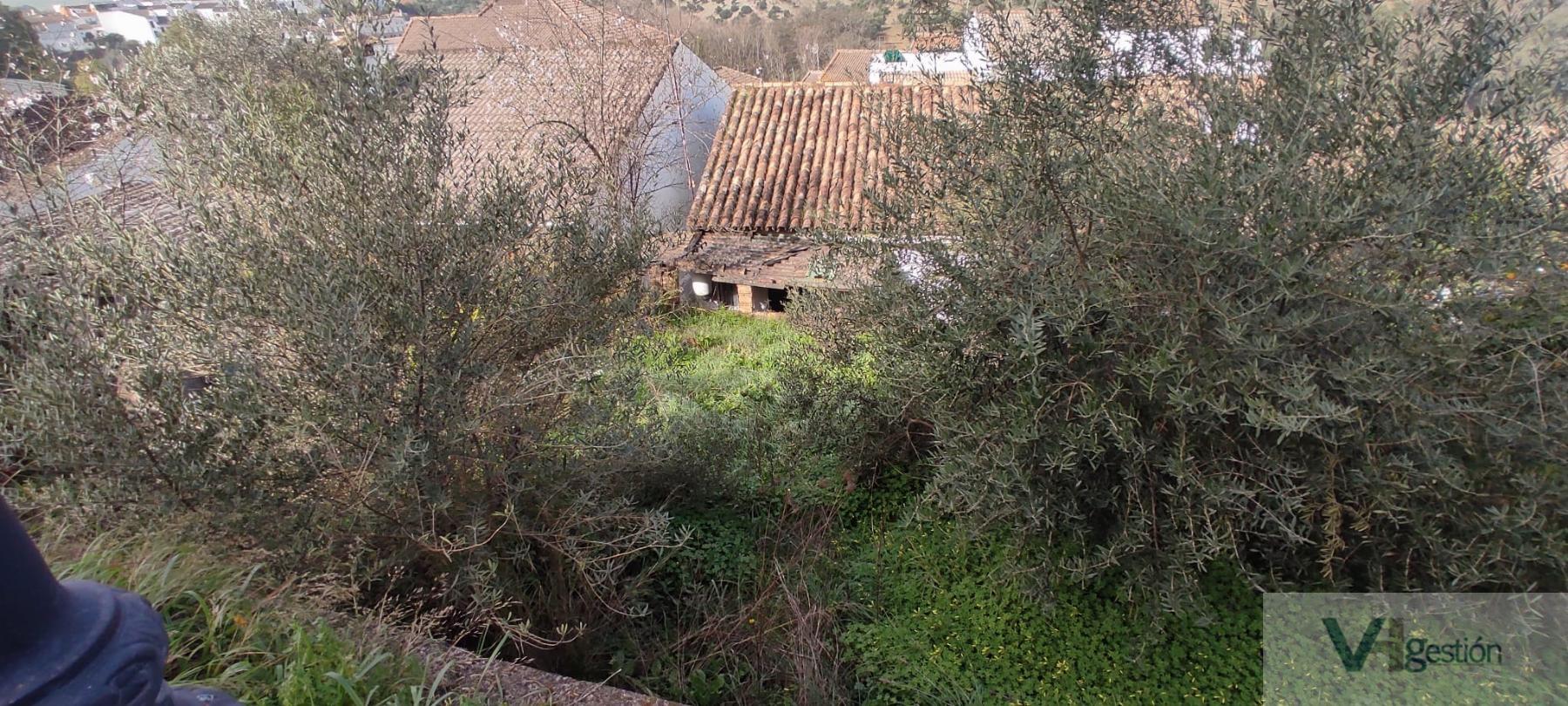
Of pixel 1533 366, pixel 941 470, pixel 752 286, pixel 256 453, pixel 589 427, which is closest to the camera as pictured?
pixel 1533 366

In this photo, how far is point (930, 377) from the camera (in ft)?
12.8

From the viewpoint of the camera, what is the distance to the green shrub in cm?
362

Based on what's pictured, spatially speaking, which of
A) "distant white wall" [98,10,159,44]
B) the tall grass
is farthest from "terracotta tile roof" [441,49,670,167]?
the tall grass

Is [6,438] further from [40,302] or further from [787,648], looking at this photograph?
[787,648]

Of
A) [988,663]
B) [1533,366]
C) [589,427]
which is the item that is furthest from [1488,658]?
[589,427]

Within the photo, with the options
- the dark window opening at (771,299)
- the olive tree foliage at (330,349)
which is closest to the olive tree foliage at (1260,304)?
the olive tree foliage at (330,349)

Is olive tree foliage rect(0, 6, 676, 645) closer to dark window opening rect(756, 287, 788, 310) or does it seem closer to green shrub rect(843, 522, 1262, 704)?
green shrub rect(843, 522, 1262, 704)

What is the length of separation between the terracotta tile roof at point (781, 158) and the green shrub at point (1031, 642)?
23.9 ft

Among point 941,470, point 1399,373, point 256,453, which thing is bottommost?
point 941,470

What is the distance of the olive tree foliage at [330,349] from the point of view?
2947mm

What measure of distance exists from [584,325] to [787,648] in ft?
6.70

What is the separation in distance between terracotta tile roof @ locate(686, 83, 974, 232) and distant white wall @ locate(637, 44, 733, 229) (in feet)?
3.57

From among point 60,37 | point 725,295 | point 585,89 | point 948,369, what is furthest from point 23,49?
point 725,295

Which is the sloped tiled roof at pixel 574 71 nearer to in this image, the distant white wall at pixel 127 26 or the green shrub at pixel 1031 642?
the distant white wall at pixel 127 26
